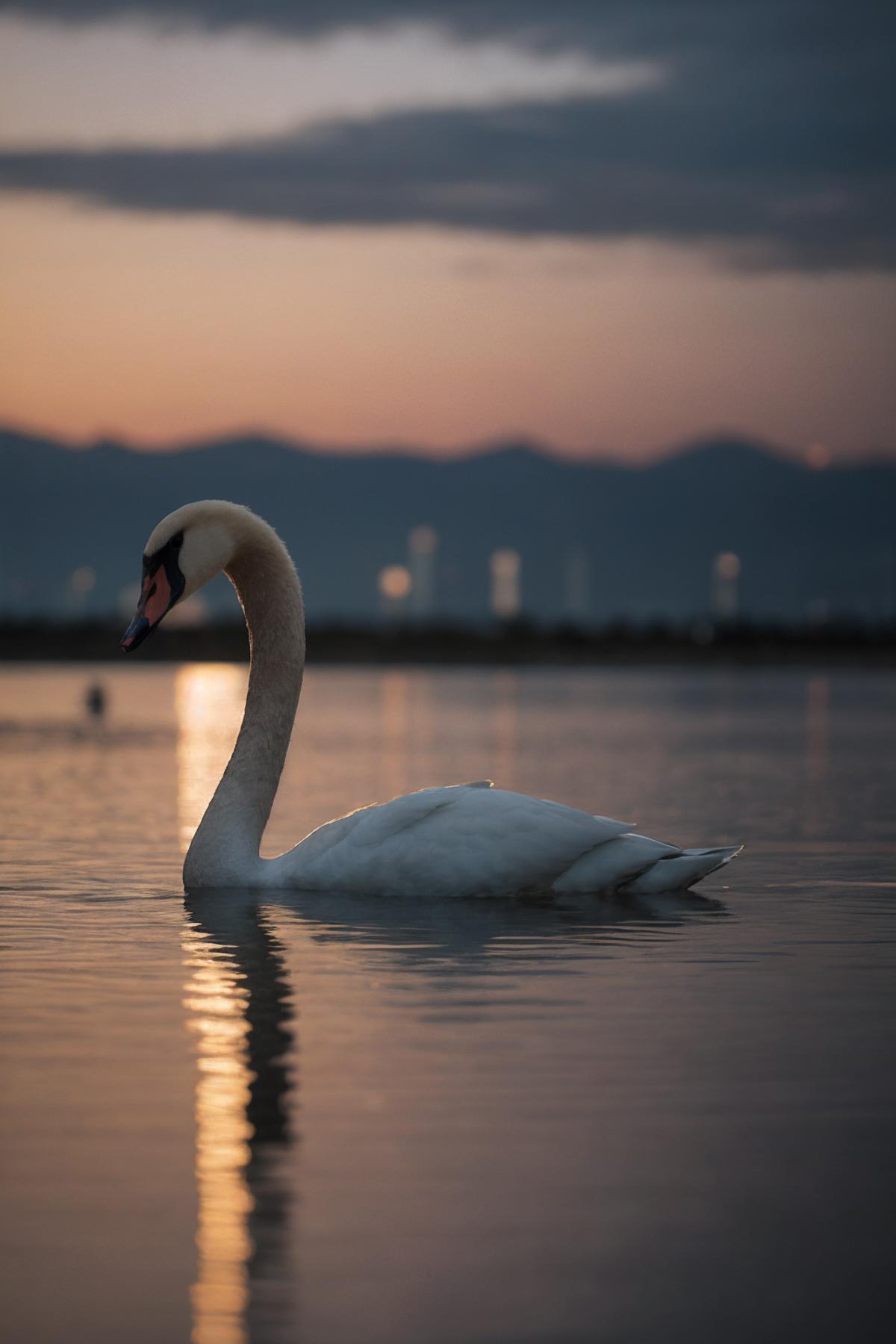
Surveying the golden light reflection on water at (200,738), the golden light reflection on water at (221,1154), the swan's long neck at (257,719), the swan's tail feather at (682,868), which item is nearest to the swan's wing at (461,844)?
the swan's tail feather at (682,868)

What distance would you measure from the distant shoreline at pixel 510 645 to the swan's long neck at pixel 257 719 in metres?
106

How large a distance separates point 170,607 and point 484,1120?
646cm

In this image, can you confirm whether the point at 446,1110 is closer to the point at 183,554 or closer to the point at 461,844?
the point at 461,844

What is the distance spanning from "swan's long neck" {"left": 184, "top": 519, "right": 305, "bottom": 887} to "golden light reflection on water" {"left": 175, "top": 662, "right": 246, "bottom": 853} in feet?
7.17

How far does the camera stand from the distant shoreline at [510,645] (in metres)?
128

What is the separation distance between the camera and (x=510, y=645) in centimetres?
14112

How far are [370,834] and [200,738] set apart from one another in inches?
893

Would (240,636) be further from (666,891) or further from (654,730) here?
(666,891)

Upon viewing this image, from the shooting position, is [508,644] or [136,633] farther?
[508,644]

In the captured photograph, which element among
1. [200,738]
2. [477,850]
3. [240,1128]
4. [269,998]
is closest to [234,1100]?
[240,1128]

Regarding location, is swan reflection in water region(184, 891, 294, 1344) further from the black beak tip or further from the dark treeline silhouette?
the dark treeline silhouette

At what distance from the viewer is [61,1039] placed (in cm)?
781

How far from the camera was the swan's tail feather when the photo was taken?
11.9m

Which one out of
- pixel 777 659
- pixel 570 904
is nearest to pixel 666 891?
pixel 570 904
